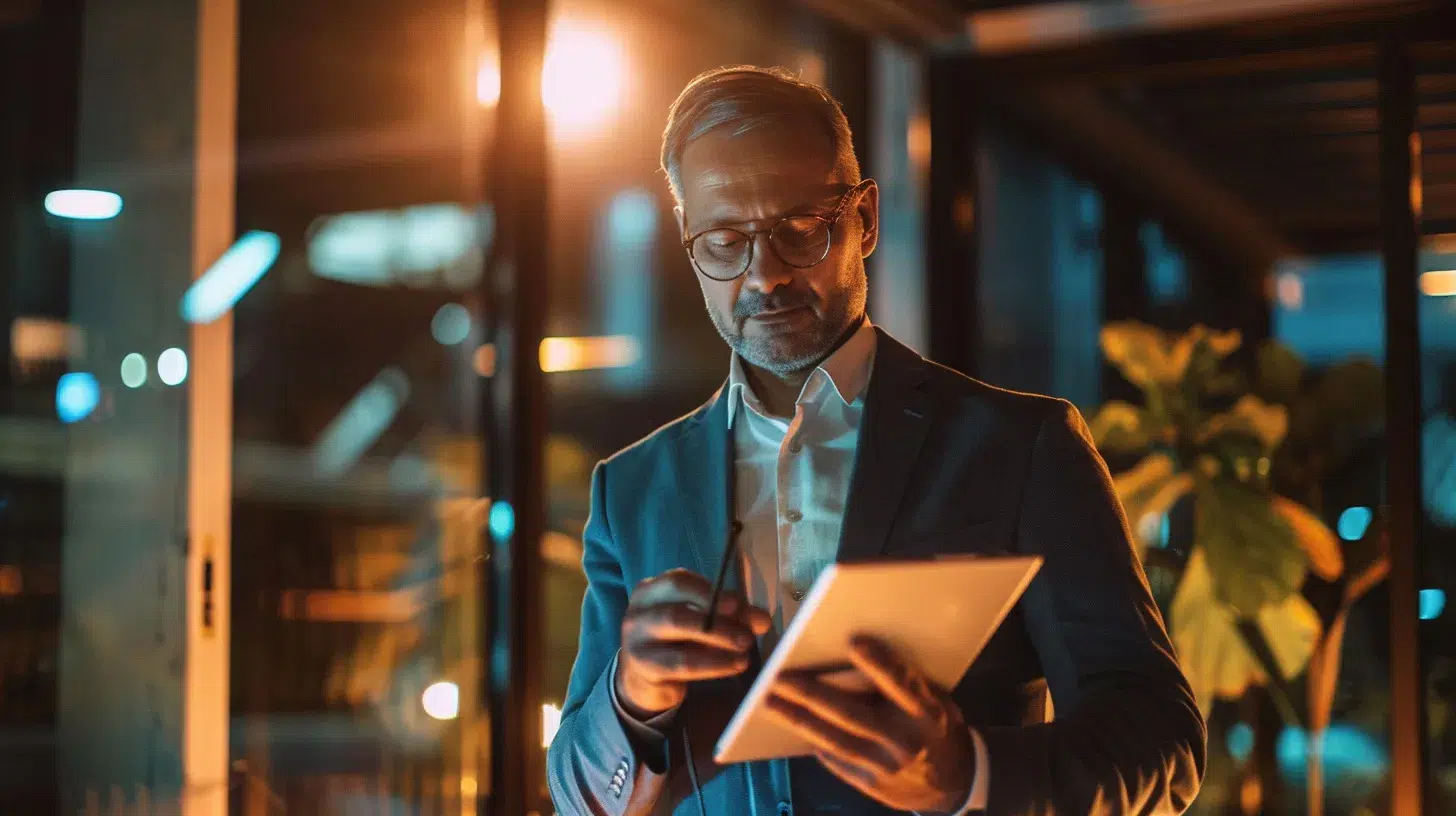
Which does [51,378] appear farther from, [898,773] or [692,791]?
[898,773]

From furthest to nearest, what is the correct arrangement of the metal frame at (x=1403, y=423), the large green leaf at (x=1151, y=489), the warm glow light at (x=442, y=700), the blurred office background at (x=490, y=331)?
the large green leaf at (x=1151, y=489)
the metal frame at (x=1403, y=423)
the warm glow light at (x=442, y=700)
the blurred office background at (x=490, y=331)

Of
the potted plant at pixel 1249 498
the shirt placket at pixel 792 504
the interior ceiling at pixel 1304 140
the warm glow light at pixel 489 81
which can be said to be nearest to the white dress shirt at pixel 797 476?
the shirt placket at pixel 792 504

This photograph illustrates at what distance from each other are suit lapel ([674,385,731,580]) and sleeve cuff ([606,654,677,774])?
17cm

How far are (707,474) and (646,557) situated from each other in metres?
0.11

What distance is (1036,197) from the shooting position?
4797 millimetres

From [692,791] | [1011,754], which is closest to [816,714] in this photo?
[1011,754]

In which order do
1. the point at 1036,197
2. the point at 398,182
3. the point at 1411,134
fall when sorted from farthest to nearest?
the point at 1036,197 → the point at 1411,134 → the point at 398,182

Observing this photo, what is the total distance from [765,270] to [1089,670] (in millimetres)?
473

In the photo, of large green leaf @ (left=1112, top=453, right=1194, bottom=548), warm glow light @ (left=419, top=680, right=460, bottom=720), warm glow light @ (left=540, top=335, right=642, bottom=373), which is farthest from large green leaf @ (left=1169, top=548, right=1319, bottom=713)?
warm glow light @ (left=419, top=680, right=460, bottom=720)

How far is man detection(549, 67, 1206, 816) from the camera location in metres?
1.15

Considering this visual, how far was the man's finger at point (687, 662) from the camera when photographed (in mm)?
1112

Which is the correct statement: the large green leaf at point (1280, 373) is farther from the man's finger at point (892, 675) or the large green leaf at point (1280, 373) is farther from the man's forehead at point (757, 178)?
the man's finger at point (892, 675)

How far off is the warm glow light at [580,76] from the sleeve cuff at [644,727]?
217 cm

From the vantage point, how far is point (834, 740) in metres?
→ 1.03
